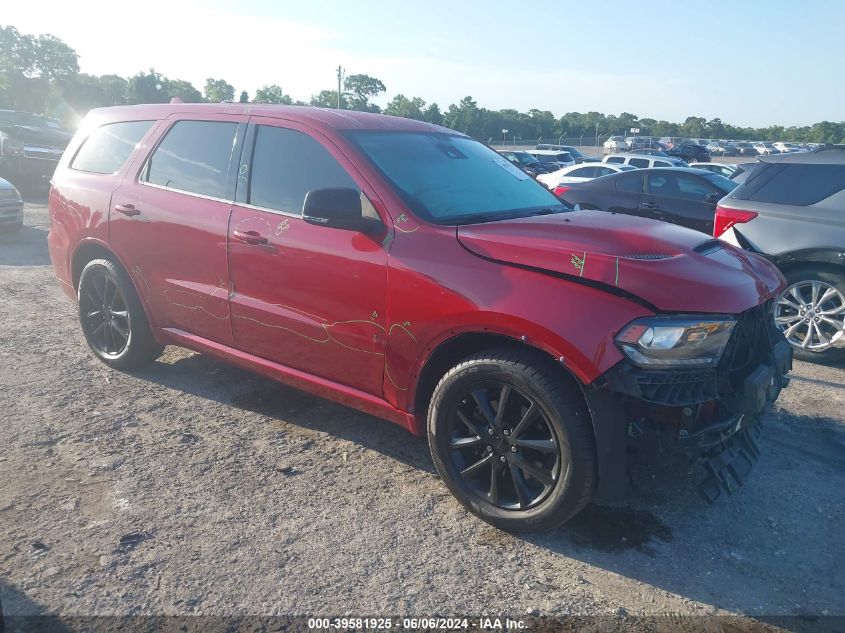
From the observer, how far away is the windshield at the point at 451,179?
3.47 m

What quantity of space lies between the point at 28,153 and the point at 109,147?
1225 centimetres

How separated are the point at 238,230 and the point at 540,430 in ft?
6.79

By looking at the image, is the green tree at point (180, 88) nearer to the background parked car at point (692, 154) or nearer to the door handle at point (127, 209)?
the background parked car at point (692, 154)

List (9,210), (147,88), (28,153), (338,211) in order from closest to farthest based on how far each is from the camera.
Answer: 1. (338,211)
2. (9,210)
3. (28,153)
4. (147,88)

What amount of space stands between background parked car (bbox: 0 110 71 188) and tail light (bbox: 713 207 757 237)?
14.3 meters

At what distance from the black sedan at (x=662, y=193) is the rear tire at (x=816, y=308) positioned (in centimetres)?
292

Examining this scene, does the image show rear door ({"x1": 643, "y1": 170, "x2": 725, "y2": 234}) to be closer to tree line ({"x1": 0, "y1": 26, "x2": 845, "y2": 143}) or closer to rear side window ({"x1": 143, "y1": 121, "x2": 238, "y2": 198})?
rear side window ({"x1": 143, "y1": 121, "x2": 238, "y2": 198})

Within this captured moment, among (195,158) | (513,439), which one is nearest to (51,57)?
(195,158)

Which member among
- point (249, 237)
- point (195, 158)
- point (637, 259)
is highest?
point (195, 158)

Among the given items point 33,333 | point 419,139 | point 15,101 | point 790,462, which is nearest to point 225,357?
point 419,139

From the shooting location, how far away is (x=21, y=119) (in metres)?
17.5

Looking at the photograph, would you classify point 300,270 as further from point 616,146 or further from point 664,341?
point 616,146

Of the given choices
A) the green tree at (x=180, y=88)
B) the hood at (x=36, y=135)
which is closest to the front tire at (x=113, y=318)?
the hood at (x=36, y=135)

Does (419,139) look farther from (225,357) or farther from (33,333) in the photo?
(33,333)
